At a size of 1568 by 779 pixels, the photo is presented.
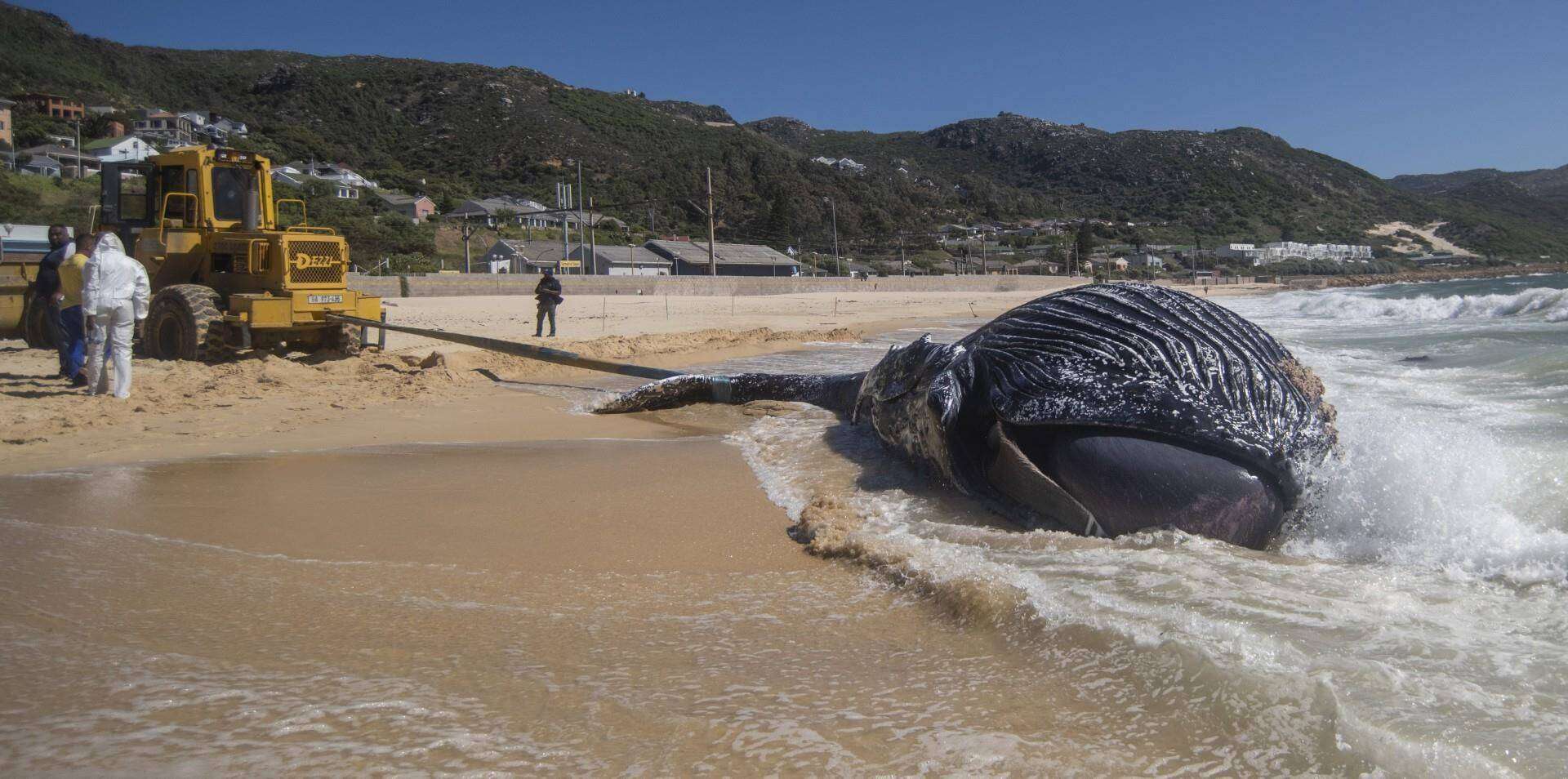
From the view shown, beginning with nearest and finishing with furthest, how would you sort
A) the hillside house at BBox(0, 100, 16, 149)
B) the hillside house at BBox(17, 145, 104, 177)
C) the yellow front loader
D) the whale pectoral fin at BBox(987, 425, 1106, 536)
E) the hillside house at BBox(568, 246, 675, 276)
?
the whale pectoral fin at BBox(987, 425, 1106, 536), the yellow front loader, the hillside house at BBox(568, 246, 675, 276), the hillside house at BBox(17, 145, 104, 177), the hillside house at BBox(0, 100, 16, 149)

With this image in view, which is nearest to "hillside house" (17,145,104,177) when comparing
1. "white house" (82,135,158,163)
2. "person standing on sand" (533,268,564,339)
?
"white house" (82,135,158,163)

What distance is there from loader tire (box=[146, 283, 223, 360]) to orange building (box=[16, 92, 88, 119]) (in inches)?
3563

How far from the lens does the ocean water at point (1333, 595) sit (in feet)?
6.03

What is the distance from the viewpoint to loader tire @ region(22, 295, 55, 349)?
445 inches

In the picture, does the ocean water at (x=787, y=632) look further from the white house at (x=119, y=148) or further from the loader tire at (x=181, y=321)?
the white house at (x=119, y=148)

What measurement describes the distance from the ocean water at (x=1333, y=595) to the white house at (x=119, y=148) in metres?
74.6

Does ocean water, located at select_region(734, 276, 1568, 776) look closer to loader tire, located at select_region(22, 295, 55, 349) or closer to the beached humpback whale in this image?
the beached humpback whale

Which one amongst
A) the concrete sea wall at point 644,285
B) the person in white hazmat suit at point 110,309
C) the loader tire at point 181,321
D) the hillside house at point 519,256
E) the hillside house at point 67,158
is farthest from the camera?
the hillside house at point 67,158

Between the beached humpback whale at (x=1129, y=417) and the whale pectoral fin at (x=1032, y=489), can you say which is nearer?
the beached humpback whale at (x=1129, y=417)

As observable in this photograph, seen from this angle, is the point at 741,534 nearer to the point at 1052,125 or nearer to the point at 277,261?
the point at 277,261

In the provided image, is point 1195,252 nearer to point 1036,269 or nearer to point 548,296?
point 1036,269

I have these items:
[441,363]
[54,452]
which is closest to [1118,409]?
[54,452]

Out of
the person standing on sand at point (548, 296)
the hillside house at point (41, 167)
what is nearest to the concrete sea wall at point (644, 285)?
the person standing on sand at point (548, 296)

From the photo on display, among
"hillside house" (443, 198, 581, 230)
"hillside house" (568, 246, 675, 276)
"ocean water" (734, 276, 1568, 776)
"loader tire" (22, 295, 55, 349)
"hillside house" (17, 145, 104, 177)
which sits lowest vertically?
"ocean water" (734, 276, 1568, 776)
